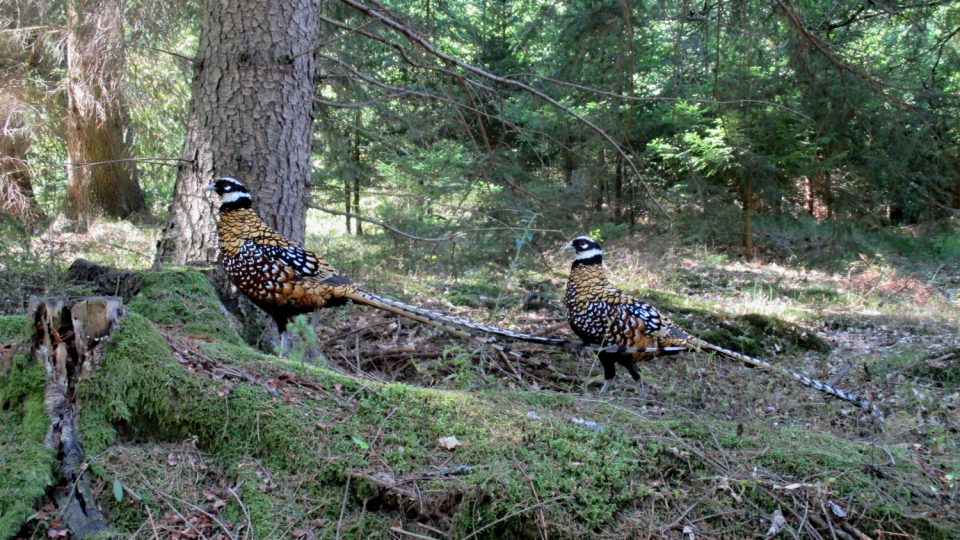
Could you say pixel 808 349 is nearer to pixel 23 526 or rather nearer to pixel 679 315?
pixel 679 315

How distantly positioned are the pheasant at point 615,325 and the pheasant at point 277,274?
1.16 feet

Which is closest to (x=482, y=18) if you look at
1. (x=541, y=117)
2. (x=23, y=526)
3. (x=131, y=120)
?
(x=541, y=117)

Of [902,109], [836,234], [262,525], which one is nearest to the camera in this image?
[262,525]

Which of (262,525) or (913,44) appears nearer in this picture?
(262,525)

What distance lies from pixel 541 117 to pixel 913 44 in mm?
6569

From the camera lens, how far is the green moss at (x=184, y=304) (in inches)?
196

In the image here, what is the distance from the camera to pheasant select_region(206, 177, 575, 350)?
5.62m

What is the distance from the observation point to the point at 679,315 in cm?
952

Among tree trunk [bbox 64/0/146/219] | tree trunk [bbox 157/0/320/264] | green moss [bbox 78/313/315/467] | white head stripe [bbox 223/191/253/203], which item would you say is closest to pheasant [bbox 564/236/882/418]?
tree trunk [bbox 157/0/320/264]

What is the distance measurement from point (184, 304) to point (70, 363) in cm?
194

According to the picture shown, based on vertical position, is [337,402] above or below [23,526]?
above

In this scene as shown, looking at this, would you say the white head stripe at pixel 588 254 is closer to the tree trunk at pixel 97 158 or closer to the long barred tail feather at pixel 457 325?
the long barred tail feather at pixel 457 325

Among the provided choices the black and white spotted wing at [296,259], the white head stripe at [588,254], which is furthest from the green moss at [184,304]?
the white head stripe at [588,254]

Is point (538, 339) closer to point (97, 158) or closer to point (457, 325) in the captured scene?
point (457, 325)
